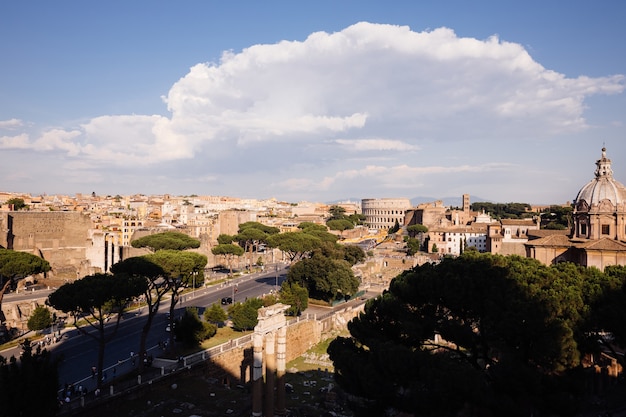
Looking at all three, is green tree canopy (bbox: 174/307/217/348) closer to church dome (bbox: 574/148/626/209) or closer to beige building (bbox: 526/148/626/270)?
beige building (bbox: 526/148/626/270)

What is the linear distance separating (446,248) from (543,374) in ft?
196

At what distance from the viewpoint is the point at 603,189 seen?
39.1 metres

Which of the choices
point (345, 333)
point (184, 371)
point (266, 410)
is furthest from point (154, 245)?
point (266, 410)

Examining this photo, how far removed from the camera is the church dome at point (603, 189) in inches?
1524

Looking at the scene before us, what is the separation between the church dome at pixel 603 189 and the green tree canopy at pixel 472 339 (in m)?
26.4

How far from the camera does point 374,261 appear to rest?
56438mm

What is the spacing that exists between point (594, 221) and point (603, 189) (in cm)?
271

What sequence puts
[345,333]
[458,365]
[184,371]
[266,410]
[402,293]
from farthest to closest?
1. [345,333]
2. [184,371]
3. [266,410]
4. [402,293]
5. [458,365]

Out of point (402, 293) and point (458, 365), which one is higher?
point (402, 293)

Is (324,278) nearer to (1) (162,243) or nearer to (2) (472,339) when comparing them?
(1) (162,243)

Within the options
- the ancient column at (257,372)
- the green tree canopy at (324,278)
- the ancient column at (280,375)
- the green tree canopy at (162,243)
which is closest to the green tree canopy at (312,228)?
the green tree canopy at (162,243)

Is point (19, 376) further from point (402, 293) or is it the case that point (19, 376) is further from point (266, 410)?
point (402, 293)

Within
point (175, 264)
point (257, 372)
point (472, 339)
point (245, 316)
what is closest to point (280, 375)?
point (257, 372)

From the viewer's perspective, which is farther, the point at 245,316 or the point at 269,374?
the point at 245,316
